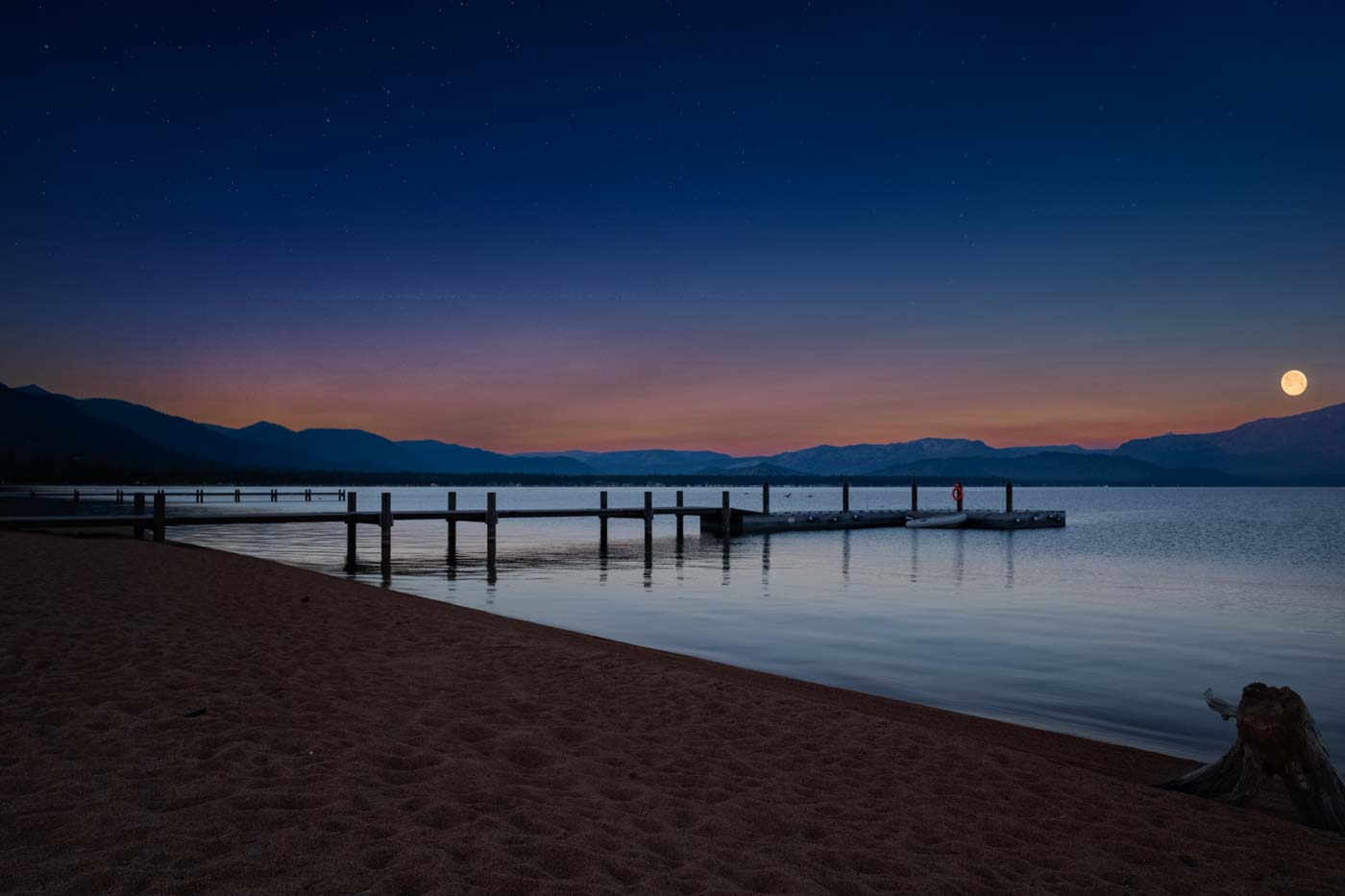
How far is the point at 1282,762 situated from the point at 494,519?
96.7 ft

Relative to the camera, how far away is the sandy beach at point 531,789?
4281 mm

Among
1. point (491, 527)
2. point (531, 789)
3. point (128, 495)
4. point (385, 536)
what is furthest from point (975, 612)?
point (128, 495)

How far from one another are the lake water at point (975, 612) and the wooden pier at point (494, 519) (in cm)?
156

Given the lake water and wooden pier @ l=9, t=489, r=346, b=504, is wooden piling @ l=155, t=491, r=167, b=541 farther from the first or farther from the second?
wooden pier @ l=9, t=489, r=346, b=504

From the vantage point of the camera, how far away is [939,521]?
57.9 metres

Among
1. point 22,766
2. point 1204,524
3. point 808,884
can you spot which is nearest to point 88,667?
point 22,766

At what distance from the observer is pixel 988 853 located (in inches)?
197

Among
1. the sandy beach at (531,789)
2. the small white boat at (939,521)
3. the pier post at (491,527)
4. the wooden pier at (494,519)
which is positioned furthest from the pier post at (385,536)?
the small white boat at (939,521)

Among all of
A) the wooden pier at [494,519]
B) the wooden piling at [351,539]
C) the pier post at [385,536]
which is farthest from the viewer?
the wooden piling at [351,539]

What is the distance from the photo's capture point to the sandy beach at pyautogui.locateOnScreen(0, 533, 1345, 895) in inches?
169

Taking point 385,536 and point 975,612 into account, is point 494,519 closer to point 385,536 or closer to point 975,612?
point 385,536

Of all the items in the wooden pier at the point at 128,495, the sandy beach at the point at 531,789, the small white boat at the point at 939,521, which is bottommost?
the small white boat at the point at 939,521

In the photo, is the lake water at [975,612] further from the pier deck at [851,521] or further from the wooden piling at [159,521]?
the wooden piling at [159,521]

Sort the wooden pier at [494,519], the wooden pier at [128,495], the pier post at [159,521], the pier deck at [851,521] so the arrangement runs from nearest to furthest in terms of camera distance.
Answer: the pier post at [159,521], the wooden pier at [494,519], the pier deck at [851,521], the wooden pier at [128,495]
